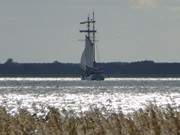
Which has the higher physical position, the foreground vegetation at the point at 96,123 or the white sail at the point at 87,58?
the foreground vegetation at the point at 96,123

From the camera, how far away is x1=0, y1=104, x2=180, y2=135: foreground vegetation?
41.1 feet

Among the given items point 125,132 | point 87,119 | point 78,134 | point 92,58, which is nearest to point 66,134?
point 78,134

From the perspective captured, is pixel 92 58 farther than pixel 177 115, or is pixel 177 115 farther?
pixel 92 58

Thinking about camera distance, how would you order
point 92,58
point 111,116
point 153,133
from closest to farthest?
point 153,133, point 111,116, point 92,58

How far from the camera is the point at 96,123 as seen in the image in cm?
1348

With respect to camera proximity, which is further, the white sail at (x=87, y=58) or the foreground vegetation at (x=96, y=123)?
the white sail at (x=87, y=58)

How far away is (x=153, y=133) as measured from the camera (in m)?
12.1

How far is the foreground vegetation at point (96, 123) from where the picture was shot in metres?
12.5

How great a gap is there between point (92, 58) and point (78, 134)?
187m

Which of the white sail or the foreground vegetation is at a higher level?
the foreground vegetation

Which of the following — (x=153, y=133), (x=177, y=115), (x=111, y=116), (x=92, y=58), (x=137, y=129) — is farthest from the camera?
(x=92, y=58)

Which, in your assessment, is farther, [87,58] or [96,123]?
[87,58]

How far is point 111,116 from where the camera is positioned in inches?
586

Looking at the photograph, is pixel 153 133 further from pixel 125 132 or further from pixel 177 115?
pixel 177 115
